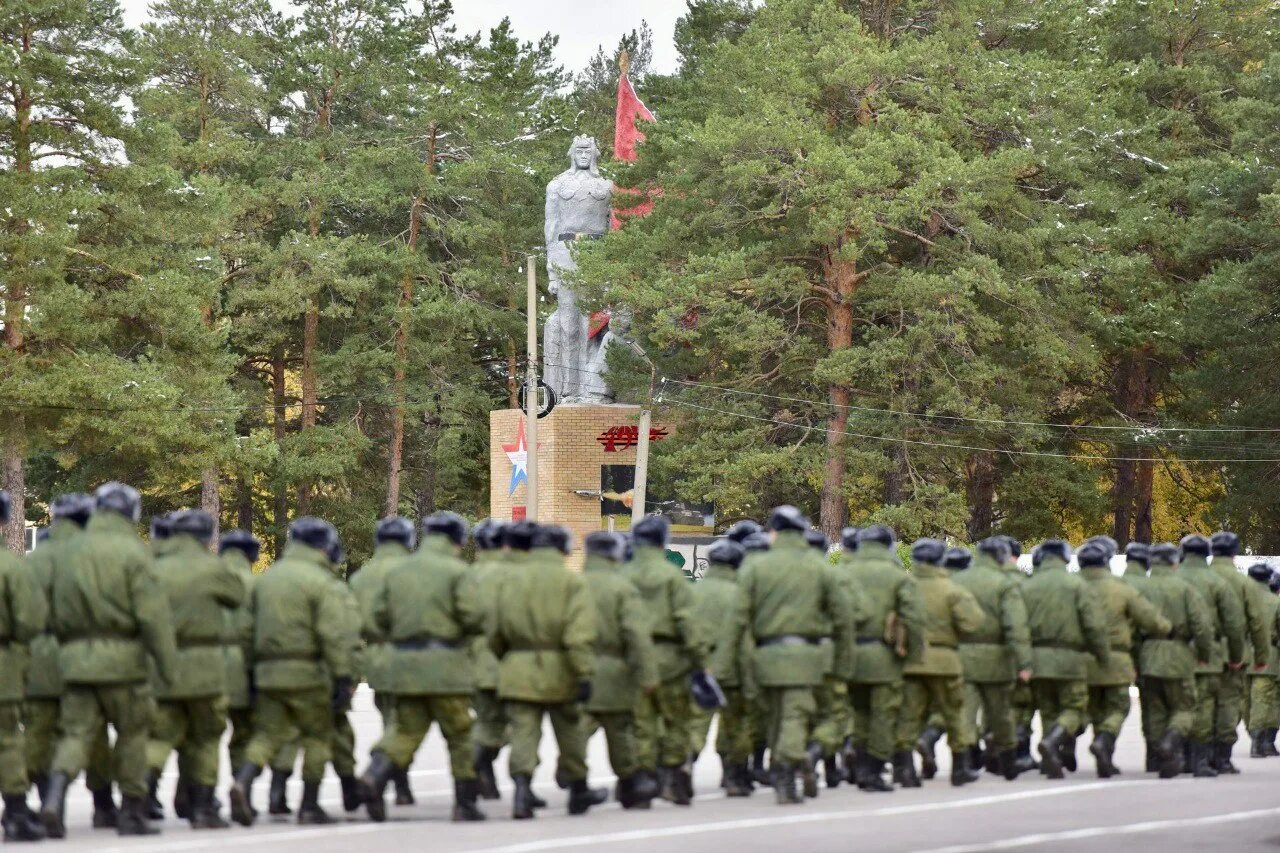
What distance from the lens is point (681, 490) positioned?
4625cm

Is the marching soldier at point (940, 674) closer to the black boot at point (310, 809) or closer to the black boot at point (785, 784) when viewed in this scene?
the black boot at point (785, 784)

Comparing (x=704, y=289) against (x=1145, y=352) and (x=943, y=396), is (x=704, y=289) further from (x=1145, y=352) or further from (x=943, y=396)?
(x=1145, y=352)

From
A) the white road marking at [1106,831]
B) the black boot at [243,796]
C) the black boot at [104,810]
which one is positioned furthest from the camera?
the black boot at [104,810]

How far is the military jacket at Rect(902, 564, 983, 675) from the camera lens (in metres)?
17.5

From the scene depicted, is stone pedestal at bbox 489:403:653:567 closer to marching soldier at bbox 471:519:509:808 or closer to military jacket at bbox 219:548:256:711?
marching soldier at bbox 471:519:509:808

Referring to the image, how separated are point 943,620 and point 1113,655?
1.77 metres

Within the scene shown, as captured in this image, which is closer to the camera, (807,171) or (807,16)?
(807,171)

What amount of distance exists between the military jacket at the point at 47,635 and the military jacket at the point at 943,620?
6.46 m

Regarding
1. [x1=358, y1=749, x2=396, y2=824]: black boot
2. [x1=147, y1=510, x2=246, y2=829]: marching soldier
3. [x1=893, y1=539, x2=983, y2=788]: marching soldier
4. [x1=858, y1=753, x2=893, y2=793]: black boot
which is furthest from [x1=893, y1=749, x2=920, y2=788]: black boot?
[x1=147, y1=510, x2=246, y2=829]: marching soldier

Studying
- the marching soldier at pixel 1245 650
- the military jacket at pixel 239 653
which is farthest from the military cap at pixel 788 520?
the marching soldier at pixel 1245 650

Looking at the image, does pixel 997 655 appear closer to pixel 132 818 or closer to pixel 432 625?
pixel 432 625

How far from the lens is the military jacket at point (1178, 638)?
1902cm

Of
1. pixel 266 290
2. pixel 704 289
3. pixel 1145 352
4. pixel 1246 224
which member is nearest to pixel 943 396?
pixel 704 289

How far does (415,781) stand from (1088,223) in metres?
31.1
